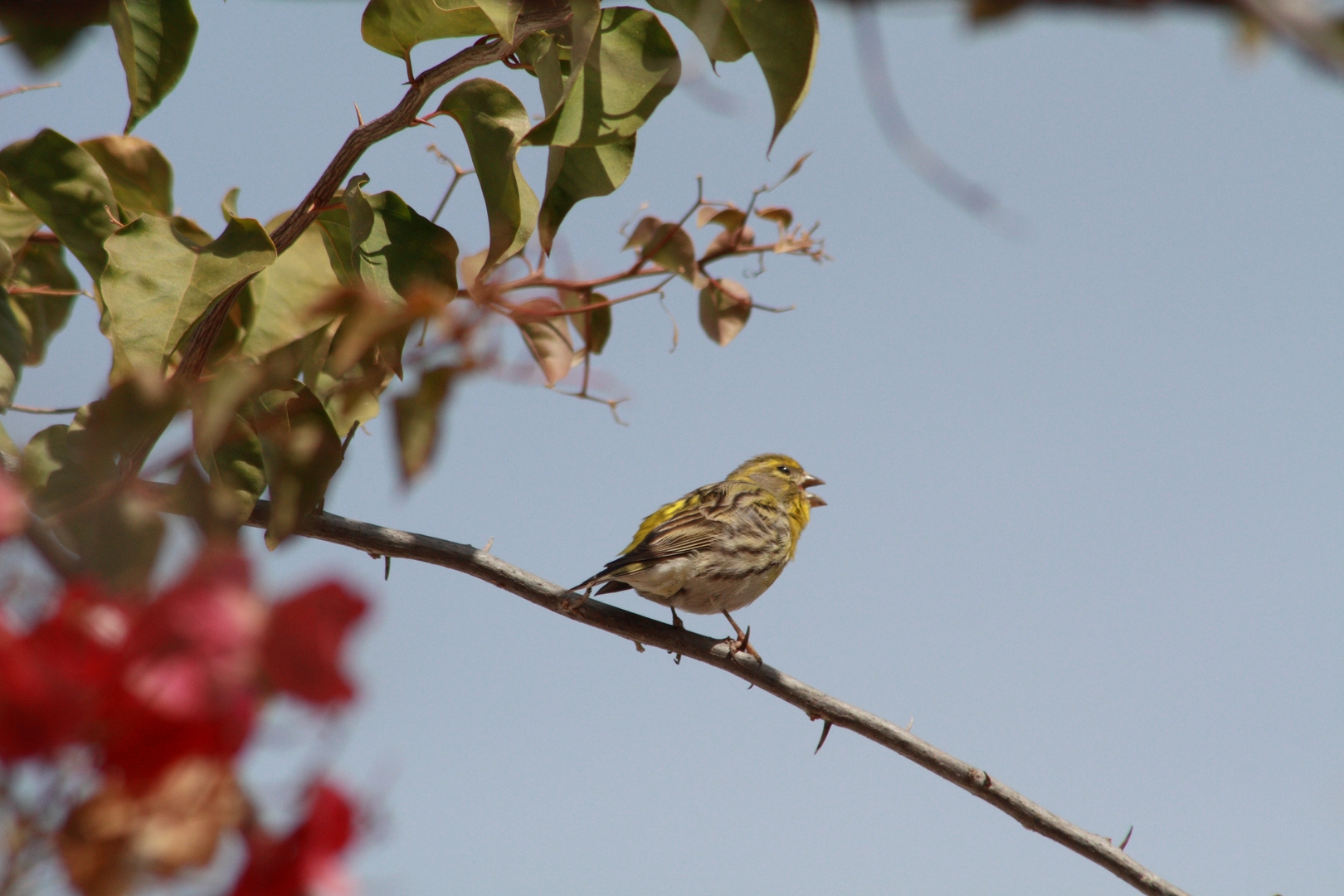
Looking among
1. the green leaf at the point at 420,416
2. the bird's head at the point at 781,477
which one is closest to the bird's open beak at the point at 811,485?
the bird's head at the point at 781,477

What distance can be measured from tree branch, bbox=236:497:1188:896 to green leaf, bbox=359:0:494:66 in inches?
51.2

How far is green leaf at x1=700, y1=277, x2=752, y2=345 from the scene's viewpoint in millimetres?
3877

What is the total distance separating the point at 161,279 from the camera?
8.16ft

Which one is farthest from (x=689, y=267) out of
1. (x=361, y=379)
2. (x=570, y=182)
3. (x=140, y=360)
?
(x=361, y=379)

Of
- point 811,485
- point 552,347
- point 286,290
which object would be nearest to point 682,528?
point 811,485

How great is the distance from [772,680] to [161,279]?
2050mm

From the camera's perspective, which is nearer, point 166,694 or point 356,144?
point 166,694

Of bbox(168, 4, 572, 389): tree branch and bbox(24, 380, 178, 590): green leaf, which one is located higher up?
bbox(168, 4, 572, 389): tree branch

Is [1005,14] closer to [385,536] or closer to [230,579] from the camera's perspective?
[230,579]

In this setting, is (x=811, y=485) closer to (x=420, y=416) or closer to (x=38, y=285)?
(x=38, y=285)

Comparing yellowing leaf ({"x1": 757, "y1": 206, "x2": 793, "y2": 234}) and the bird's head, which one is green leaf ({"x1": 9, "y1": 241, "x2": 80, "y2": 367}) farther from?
the bird's head

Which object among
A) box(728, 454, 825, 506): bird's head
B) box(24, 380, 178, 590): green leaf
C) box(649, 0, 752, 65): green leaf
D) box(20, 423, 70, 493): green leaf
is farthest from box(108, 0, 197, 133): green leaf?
box(728, 454, 825, 506): bird's head

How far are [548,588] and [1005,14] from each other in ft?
8.28

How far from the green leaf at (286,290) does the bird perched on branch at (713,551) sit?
2419 mm
